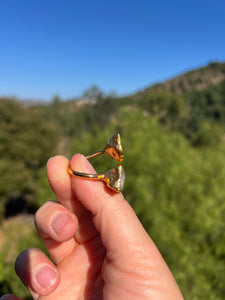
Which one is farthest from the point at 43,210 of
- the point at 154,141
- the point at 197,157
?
the point at 197,157

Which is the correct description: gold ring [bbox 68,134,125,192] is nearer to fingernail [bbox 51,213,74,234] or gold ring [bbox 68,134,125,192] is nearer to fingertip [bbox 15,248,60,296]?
fingernail [bbox 51,213,74,234]

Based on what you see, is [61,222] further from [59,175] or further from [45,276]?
[45,276]

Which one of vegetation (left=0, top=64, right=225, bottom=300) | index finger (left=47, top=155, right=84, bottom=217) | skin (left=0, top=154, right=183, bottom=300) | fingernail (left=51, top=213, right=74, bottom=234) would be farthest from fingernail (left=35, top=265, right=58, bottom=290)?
vegetation (left=0, top=64, right=225, bottom=300)

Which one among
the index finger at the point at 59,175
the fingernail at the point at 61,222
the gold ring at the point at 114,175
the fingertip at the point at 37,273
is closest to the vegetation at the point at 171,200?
the fingertip at the point at 37,273

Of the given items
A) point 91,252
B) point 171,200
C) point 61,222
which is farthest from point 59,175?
point 171,200

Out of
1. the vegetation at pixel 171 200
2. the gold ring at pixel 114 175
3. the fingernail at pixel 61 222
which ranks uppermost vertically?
the gold ring at pixel 114 175

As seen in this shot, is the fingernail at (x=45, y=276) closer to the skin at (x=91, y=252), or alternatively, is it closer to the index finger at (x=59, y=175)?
the skin at (x=91, y=252)
